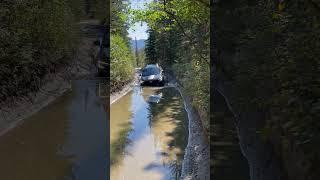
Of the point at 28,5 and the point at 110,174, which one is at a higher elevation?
the point at 28,5

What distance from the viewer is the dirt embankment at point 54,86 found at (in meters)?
11.4

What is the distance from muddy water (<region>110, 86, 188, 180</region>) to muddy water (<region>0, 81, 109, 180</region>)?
51 centimetres

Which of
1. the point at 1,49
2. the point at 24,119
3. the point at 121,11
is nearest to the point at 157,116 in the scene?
the point at 24,119

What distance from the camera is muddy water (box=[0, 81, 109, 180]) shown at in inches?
304

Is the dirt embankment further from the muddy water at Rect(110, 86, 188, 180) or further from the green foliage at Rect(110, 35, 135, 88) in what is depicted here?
the muddy water at Rect(110, 86, 188, 180)

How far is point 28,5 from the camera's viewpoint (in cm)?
1294

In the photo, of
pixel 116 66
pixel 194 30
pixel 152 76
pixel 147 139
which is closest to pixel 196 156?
pixel 147 139

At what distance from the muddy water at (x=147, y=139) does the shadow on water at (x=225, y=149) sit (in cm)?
92

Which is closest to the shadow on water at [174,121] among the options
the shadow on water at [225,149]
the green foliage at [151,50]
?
the shadow on water at [225,149]

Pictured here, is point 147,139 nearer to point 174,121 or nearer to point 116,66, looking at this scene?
point 174,121

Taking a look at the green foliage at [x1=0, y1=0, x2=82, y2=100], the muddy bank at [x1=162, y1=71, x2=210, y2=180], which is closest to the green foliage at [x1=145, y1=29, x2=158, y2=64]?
the green foliage at [x1=0, y1=0, x2=82, y2=100]

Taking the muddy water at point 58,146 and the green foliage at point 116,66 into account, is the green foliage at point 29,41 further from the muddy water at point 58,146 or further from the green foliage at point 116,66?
the green foliage at point 116,66

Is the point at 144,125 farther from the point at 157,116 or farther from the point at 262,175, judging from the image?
the point at 262,175

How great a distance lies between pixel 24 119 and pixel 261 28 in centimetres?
798
